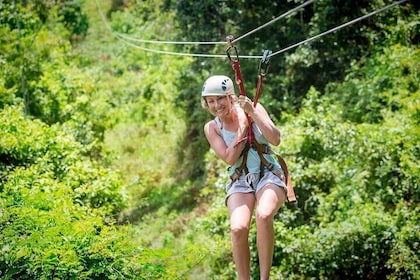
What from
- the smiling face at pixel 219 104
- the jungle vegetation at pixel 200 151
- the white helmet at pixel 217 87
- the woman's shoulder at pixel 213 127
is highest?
the white helmet at pixel 217 87

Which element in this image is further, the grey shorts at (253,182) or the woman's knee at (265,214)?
the grey shorts at (253,182)

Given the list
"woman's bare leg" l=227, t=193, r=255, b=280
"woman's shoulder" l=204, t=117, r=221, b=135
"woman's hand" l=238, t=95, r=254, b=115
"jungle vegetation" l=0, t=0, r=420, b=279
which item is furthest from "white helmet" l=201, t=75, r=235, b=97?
"jungle vegetation" l=0, t=0, r=420, b=279

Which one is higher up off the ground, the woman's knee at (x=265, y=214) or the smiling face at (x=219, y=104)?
the smiling face at (x=219, y=104)

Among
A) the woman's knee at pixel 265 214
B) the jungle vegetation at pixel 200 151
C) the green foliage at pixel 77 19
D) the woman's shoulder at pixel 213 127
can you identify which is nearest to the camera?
the woman's knee at pixel 265 214

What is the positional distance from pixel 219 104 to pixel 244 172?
1.75 ft

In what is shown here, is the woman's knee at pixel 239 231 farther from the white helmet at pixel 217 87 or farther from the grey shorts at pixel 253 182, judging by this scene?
the white helmet at pixel 217 87

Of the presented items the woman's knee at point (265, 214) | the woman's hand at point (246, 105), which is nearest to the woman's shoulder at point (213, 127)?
the woman's hand at point (246, 105)

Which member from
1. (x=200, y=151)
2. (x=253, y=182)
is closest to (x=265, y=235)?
(x=253, y=182)

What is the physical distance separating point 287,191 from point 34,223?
184 cm

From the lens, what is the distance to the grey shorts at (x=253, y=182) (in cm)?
478

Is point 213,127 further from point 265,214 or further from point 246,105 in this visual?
point 265,214

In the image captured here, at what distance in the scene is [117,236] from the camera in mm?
4863

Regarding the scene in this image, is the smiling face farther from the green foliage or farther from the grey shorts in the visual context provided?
the green foliage

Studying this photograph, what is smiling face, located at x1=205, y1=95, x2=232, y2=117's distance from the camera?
187 inches
